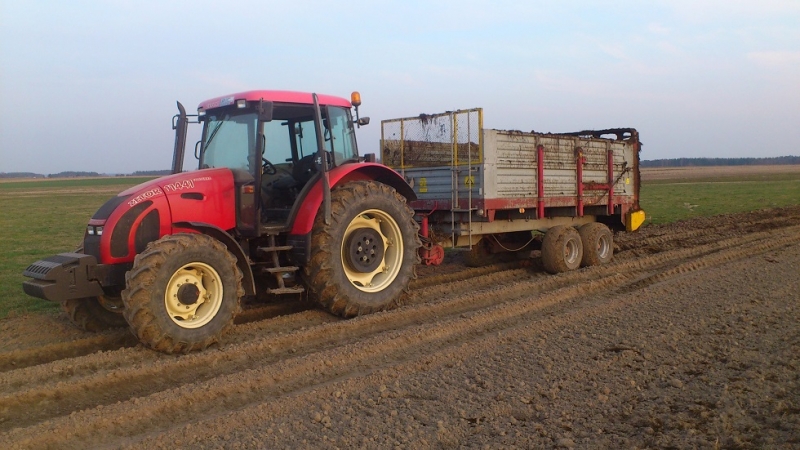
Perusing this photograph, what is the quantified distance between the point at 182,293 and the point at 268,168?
6.16 ft

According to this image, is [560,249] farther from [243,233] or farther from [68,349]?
[68,349]

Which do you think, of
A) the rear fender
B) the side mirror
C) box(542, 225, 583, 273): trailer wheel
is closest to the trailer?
box(542, 225, 583, 273): trailer wheel

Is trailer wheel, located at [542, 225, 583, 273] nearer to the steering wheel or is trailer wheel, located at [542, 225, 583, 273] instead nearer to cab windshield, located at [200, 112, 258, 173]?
the steering wheel

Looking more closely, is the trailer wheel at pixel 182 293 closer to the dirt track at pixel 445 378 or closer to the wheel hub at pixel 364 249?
the dirt track at pixel 445 378

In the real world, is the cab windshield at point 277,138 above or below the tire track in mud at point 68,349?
above

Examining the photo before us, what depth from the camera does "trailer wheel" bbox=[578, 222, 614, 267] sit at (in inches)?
423

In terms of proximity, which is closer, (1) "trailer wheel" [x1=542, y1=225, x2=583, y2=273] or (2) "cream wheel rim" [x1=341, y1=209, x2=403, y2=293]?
(2) "cream wheel rim" [x1=341, y1=209, x2=403, y2=293]

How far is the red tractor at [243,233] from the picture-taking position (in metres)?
5.68

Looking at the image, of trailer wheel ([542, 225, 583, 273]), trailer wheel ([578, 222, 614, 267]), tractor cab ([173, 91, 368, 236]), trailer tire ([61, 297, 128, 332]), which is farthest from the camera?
trailer wheel ([578, 222, 614, 267])

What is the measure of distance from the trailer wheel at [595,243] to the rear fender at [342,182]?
388 cm

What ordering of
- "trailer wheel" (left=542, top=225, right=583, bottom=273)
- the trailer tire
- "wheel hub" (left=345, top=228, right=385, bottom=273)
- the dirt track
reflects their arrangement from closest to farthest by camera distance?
the dirt track → the trailer tire → "wheel hub" (left=345, top=228, right=385, bottom=273) → "trailer wheel" (left=542, top=225, right=583, bottom=273)

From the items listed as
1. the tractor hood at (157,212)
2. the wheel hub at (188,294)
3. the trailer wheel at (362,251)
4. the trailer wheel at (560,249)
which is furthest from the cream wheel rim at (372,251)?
the trailer wheel at (560,249)

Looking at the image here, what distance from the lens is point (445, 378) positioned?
510cm

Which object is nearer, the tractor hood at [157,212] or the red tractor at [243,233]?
the red tractor at [243,233]
